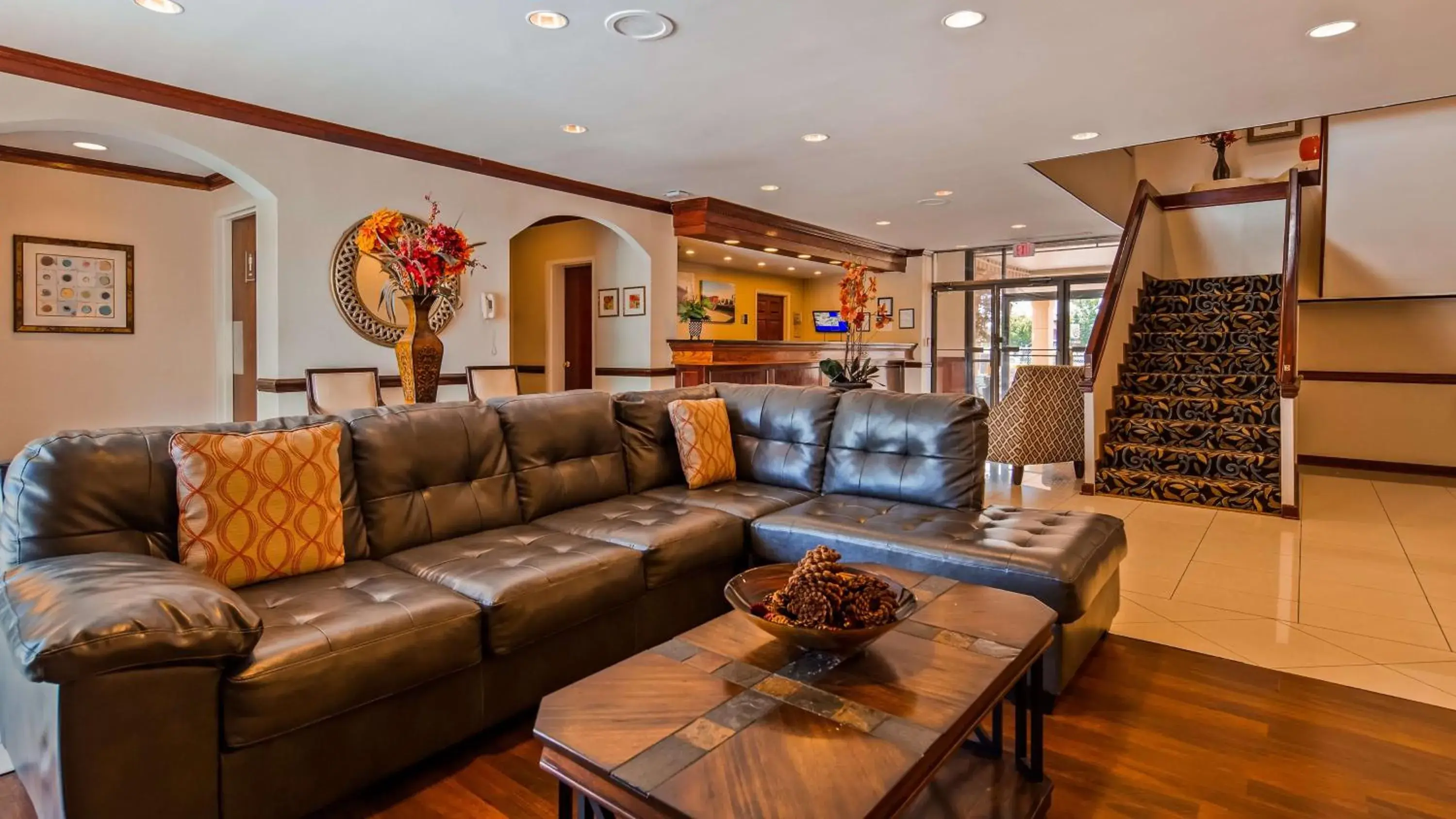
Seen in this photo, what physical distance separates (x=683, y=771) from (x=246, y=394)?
20.7ft

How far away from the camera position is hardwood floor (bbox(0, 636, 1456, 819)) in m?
1.82

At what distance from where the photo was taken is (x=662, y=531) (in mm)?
2666

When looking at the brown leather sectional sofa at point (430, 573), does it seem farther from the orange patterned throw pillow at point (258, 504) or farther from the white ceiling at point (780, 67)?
the white ceiling at point (780, 67)

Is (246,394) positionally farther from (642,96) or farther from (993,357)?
(993,357)

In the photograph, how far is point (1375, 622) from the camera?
3.04 meters

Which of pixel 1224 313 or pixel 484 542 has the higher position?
pixel 1224 313

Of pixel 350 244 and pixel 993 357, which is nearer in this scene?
pixel 350 244

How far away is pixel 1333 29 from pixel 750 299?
9.32 meters

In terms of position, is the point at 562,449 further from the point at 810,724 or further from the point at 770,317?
the point at 770,317

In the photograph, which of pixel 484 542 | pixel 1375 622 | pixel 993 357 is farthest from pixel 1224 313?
pixel 484 542

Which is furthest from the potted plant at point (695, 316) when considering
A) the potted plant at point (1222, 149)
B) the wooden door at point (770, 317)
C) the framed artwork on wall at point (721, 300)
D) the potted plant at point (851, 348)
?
the potted plant at point (1222, 149)

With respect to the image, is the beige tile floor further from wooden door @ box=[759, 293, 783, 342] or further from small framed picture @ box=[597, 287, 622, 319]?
wooden door @ box=[759, 293, 783, 342]

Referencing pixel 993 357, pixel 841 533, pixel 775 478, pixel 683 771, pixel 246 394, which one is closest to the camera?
pixel 683 771

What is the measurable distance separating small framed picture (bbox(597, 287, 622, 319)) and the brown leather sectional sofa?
4225 mm
